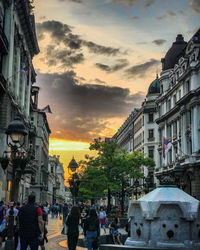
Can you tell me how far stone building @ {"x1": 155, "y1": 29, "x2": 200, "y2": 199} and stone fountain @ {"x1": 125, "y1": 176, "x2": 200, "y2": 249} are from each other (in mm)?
35664

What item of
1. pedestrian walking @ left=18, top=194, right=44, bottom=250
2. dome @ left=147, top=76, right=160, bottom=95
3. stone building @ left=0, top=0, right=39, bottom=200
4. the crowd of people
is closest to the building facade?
dome @ left=147, top=76, right=160, bottom=95

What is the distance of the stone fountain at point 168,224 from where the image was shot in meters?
10.9

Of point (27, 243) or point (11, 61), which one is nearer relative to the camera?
point (27, 243)

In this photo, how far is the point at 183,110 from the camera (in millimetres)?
58625

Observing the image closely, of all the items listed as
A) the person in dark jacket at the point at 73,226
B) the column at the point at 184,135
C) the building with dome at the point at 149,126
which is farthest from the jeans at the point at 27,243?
the building with dome at the point at 149,126

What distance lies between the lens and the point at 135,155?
64500mm

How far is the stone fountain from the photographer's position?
10922 mm

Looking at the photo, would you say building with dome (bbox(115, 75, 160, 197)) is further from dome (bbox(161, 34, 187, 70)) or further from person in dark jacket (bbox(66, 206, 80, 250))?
person in dark jacket (bbox(66, 206, 80, 250))

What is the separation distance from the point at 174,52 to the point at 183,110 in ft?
49.9

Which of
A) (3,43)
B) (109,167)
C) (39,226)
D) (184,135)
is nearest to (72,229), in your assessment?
(39,226)

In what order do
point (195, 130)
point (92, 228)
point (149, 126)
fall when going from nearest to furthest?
point (92, 228) → point (195, 130) → point (149, 126)

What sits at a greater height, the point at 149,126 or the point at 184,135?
the point at 149,126

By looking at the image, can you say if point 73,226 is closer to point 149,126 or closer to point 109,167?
point 109,167

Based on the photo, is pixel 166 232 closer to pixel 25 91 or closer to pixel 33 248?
pixel 33 248
